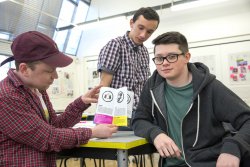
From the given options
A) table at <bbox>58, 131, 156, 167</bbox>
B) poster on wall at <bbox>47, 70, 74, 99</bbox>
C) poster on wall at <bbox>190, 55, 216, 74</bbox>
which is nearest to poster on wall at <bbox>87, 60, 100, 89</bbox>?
poster on wall at <bbox>47, 70, 74, 99</bbox>

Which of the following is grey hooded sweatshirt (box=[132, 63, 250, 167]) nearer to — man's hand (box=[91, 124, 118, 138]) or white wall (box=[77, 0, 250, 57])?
man's hand (box=[91, 124, 118, 138])

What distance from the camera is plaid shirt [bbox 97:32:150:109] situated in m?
1.76

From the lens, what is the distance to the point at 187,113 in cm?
124

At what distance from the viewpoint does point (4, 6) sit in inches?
212

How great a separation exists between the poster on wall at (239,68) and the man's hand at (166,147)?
406 centimetres

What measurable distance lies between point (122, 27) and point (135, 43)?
4.60 meters

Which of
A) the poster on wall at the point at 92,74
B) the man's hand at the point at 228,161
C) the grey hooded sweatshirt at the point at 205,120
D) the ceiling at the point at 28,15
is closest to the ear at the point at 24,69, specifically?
the grey hooded sweatshirt at the point at 205,120

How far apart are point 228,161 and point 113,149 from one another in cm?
46

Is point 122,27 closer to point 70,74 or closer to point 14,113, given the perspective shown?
point 70,74

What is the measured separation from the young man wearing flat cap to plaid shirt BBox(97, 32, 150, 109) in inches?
22.8

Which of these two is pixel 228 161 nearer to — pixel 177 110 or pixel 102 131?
pixel 177 110

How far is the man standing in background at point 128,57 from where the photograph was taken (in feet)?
5.77

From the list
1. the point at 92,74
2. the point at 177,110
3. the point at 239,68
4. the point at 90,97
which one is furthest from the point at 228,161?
the point at 92,74

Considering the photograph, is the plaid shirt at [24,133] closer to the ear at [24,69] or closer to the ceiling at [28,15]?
the ear at [24,69]
